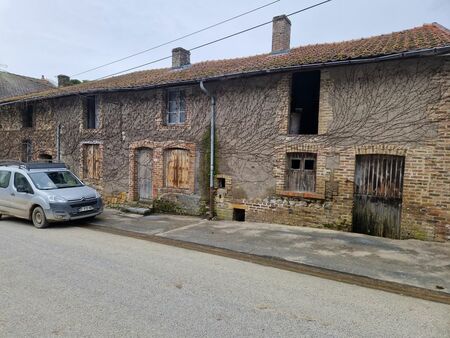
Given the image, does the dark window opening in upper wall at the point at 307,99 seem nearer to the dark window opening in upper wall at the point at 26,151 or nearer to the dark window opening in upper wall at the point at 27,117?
the dark window opening in upper wall at the point at 27,117

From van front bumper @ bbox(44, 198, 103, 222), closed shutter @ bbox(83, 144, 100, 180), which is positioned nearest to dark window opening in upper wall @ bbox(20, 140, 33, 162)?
closed shutter @ bbox(83, 144, 100, 180)

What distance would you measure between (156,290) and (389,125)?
688cm

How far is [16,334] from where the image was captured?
11.2ft

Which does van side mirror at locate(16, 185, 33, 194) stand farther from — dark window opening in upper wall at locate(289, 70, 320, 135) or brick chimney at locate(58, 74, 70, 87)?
brick chimney at locate(58, 74, 70, 87)

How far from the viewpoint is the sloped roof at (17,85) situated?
2492 cm

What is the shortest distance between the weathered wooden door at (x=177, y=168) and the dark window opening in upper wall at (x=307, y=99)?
13.8 feet

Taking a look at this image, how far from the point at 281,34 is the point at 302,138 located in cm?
A: 500

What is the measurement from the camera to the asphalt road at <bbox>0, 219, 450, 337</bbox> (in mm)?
3600

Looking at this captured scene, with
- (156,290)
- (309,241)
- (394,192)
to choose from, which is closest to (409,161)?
(394,192)

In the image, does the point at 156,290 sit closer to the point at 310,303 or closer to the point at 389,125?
the point at 310,303

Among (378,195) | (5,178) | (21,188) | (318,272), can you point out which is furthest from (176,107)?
(318,272)

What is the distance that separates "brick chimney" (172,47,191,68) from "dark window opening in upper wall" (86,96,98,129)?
14.0 ft

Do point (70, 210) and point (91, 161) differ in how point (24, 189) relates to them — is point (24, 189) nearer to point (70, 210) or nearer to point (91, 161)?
point (70, 210)

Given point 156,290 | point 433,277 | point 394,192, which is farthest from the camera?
point 394,192
